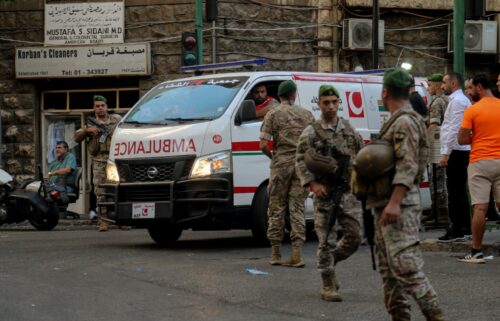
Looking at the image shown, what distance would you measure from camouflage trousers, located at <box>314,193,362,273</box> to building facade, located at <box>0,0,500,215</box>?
13.1 meters

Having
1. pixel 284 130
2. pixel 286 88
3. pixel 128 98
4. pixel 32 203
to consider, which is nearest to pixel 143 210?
pixel 284 130

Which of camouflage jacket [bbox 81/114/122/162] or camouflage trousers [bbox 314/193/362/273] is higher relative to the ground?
camouflage jacket [bbox 81/114/122/162]

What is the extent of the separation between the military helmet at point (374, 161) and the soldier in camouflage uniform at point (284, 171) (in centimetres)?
432

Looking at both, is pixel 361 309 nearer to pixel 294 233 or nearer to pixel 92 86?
pixel 294 233

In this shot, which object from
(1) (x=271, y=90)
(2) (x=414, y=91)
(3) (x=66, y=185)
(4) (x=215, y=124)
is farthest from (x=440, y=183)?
(3) (x=66, y=185)

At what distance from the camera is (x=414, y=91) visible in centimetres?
1500

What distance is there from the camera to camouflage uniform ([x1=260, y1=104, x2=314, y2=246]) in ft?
36.6

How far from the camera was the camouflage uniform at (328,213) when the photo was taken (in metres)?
9.08

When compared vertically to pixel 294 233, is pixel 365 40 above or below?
above

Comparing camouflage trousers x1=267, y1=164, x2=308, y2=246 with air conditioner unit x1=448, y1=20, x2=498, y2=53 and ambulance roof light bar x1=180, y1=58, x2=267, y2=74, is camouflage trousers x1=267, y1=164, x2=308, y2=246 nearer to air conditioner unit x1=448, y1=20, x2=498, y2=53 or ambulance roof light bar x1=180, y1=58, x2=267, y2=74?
ambulance roof light bar x1=180, y1=58, x2=267, y2=74

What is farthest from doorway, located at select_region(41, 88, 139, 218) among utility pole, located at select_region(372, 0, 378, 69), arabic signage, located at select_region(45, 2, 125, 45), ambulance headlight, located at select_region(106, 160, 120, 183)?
ambulance headlight, located at select_region(106, 160, 120, 183)

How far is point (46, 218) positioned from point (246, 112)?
17.9ft

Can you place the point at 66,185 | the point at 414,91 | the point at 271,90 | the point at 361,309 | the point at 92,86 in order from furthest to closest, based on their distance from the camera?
1. the point at 92,86
2. the point at 66,185
3. the point at 414,91
4. the point at 271,90
5. the point at 361,309

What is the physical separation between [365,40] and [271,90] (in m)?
9.48
